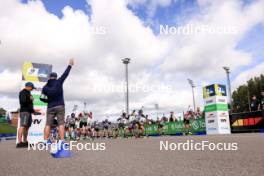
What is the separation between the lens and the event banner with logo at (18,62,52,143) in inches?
416

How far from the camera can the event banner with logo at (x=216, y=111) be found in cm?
2086

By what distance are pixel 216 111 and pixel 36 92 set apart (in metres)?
14.7

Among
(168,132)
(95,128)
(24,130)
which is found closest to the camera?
(24,130)

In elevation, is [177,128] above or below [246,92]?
below

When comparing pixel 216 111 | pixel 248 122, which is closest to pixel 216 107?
pixel 216 111

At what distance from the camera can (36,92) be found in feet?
35.5

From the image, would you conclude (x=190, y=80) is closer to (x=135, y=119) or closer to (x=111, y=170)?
(x=135, y=119)

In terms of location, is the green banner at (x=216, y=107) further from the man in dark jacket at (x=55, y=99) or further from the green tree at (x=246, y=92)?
the green tree at (x=246, y=92)

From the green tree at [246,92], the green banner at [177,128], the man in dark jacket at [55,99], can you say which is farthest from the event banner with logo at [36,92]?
the green tree at [246,92]

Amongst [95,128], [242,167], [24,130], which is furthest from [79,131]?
[242,167]

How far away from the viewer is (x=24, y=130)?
8180 mm

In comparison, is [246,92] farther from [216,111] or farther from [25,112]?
[25,112]

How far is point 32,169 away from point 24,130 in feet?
15.4

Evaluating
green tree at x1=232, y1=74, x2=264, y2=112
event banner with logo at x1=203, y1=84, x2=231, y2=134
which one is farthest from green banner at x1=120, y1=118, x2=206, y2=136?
green tree at x1=232, y1=74, x2=264, y2=112
